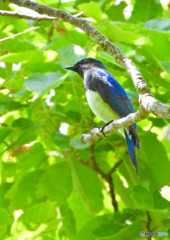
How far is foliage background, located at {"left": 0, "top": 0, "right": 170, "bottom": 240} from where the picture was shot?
290 centimetres

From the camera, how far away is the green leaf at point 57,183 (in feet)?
10.7

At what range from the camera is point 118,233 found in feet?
9.19

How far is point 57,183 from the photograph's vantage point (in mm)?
3350

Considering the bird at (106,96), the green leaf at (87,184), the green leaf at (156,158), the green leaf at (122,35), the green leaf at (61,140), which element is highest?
the green leaf at (122,35)

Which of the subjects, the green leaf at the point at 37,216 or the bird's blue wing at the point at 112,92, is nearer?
the green leaf at the point at 37,216

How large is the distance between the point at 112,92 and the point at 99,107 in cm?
16

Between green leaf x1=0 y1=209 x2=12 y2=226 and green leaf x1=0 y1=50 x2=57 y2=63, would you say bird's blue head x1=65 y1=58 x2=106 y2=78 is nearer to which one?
green leaf x1=0 y1=50 x2=57 y2=63

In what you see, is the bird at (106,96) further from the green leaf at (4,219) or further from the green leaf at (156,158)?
the green leaf at (4,219)

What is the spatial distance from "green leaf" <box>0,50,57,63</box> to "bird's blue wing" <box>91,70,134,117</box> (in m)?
0.48

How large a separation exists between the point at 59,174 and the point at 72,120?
57 centimetres

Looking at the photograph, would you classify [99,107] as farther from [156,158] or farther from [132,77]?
[132,77]

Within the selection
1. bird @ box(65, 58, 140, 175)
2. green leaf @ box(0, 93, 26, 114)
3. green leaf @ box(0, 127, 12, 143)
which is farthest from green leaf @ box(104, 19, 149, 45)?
green leaf @ box(0, 127, 12, 143)

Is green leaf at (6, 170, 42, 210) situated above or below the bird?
below

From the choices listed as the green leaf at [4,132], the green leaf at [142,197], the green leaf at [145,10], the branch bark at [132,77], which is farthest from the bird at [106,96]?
the green leaf at [145,10]
